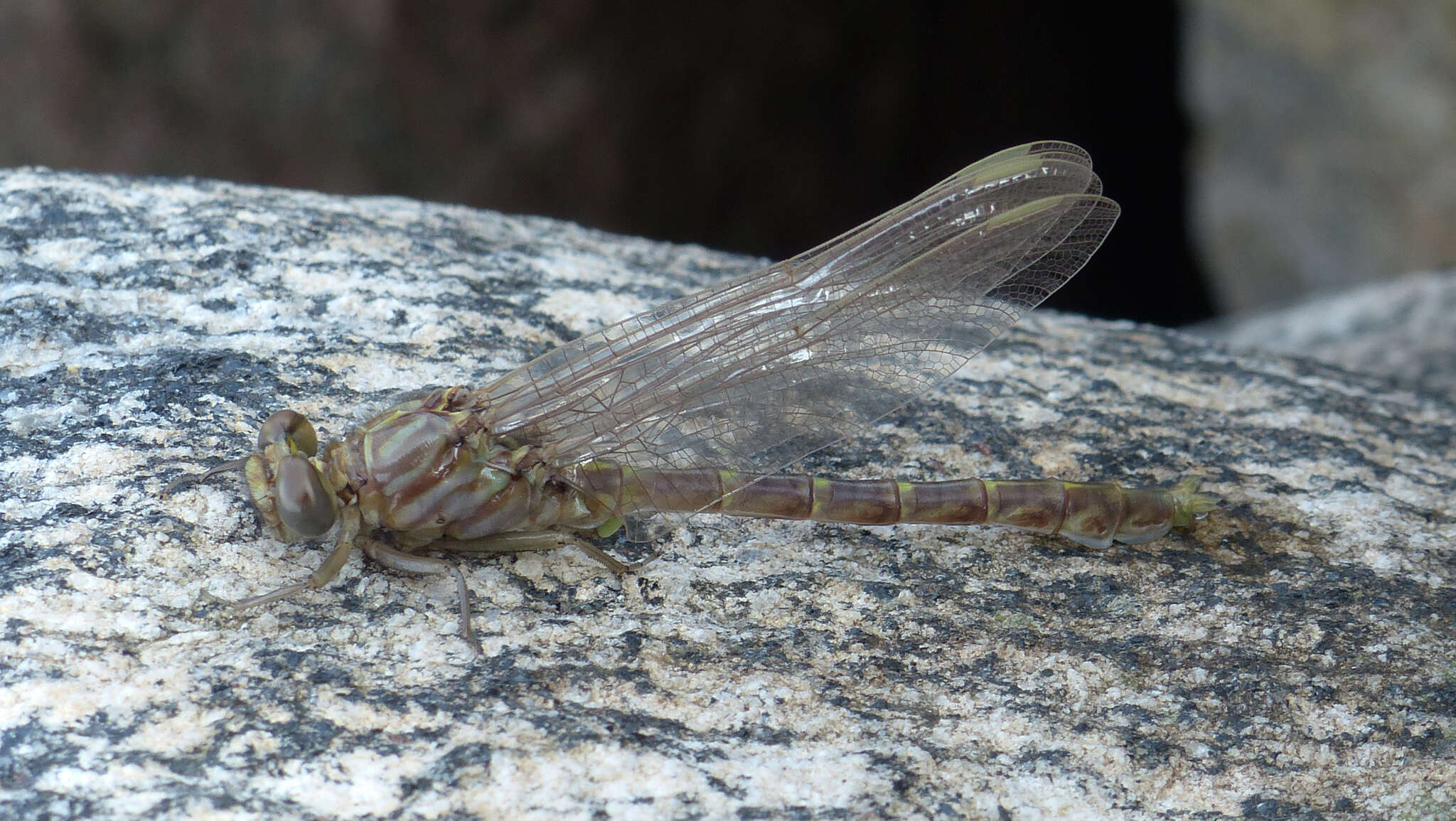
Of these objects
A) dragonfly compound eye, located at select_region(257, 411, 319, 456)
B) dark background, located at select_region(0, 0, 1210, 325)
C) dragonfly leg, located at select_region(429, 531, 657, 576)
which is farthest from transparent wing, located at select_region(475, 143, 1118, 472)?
dark background, located at select_region(0, 0, 1210, 325)

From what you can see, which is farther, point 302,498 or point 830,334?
point 830,334

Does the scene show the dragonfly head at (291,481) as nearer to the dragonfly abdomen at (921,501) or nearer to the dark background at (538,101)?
the dragonfly abdomen at (921,501)

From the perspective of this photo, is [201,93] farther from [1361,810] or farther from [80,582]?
[1361,810]

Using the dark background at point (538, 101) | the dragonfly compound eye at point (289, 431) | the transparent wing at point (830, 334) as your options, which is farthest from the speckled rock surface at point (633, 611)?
the dark background at point (538, 101)

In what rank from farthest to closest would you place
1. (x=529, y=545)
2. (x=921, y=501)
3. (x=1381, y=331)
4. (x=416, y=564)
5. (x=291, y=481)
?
(x=1381, y=331) → (x=921, y=501) → (x=529, y=545) → (x=416, y=564) → (x=291, y=481)

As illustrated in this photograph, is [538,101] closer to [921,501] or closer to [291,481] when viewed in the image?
[921,501]

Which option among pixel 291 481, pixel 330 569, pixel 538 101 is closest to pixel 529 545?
pixel 330 569
